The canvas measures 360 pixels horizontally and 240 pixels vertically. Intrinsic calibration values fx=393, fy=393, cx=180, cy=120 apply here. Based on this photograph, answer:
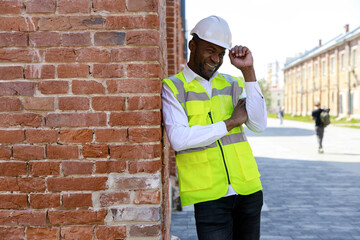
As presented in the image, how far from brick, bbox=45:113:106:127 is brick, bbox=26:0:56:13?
1.88 ft

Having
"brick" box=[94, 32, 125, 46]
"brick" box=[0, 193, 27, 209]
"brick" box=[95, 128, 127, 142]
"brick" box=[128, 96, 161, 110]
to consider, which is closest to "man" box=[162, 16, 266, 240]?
"brick" box=[128, 96, 161, 110]

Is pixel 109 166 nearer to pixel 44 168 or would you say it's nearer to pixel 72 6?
pixel 44 168

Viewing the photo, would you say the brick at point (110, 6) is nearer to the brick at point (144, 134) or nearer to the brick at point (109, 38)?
the brick at point (109, 38)

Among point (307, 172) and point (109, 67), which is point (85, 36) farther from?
point (307, 172)

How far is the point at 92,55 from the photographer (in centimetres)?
217

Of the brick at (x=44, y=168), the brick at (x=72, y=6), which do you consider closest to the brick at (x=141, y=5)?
the brick at (x=72, y=6)

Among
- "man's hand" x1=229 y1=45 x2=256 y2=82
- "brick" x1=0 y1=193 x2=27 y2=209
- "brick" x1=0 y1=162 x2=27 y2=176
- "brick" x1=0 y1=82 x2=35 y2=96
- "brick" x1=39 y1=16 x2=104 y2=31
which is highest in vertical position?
"brick" x1=39 y1=16 x2=104 y2=31

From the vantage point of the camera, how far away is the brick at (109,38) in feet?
7.11

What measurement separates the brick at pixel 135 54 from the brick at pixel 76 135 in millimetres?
428

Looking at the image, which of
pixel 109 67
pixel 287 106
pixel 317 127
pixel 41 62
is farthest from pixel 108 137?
pixel 287 106

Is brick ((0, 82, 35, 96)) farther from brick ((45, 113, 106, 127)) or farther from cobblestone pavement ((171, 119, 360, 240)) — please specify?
cobblestone pavement ((171, 119, 360, 240))

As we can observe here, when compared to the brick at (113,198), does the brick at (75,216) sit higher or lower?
lower

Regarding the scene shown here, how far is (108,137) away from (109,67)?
15.3 inches

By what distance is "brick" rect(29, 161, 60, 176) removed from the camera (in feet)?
7.14
